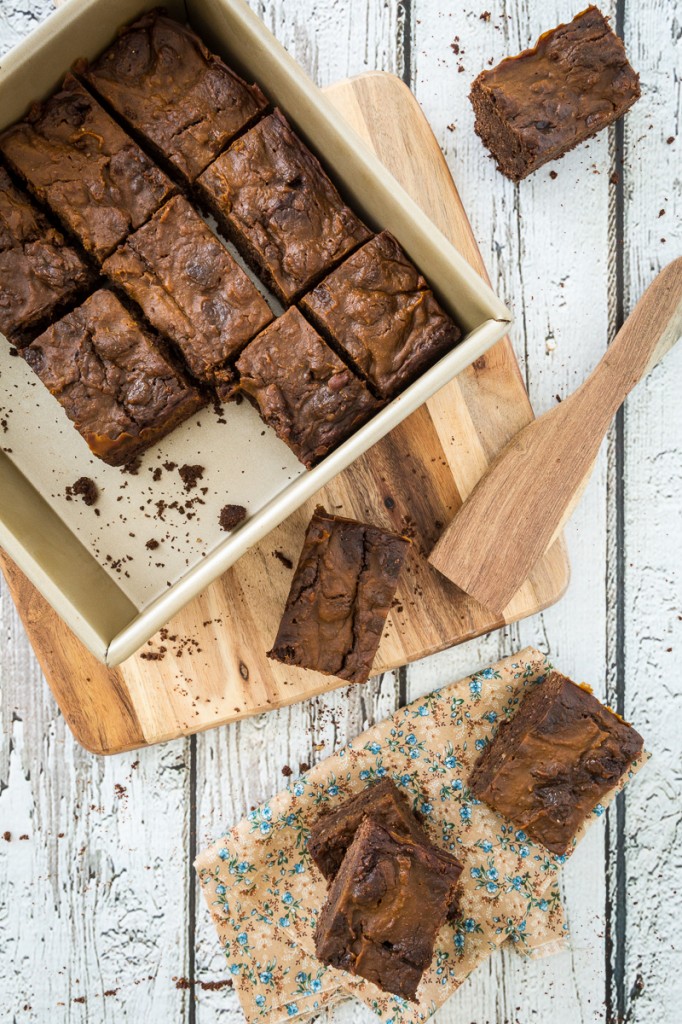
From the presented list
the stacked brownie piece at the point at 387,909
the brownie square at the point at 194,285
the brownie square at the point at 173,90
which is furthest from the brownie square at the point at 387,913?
the brownie square at the point at 173,90

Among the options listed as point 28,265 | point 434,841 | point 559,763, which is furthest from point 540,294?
point 434,841

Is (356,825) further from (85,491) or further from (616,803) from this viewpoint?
(85,491)

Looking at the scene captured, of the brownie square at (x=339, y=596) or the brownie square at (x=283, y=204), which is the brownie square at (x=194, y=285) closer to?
the brownie square at (x=283, y=204)

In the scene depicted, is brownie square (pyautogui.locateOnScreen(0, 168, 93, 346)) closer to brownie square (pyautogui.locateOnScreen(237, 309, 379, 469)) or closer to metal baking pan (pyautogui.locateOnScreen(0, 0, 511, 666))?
metal baking pan (pyautogui.locateOnScreen(0, 0, 511, 666))

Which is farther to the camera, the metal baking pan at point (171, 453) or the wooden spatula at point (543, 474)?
the wooden spatula at point (543, 474)

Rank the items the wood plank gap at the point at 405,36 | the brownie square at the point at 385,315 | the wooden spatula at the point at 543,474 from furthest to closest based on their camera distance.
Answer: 1. the wood plank gap at the point at 405,36
2. the wooden spatula at the point at 543,474
3. the brownie square at the point at 385,315

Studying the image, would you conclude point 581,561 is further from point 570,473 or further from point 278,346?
point 278,346

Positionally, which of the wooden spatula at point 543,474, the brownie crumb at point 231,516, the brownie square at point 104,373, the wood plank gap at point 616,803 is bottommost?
the wood plank gap at point 616,803
